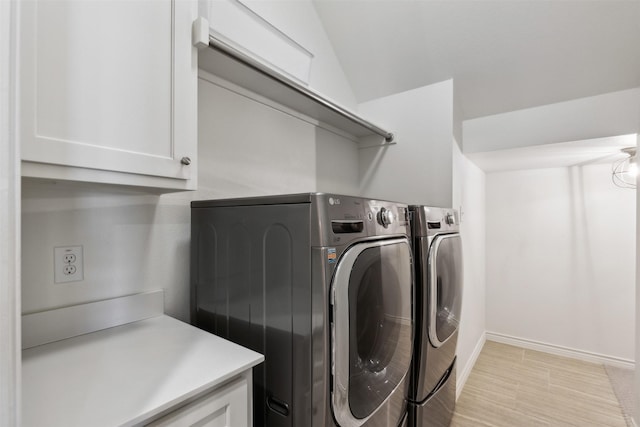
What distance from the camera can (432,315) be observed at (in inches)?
63.0

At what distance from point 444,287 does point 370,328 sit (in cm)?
91

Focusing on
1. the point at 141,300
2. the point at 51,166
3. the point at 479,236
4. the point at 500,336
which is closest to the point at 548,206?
the point at 479,236

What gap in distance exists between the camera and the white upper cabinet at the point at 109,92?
2.36 feet

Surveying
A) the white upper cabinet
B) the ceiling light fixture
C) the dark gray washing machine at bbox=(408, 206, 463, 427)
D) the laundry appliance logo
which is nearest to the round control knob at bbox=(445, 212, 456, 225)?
the dark gray washing machine at bbox=(408, 206, 463, 427)

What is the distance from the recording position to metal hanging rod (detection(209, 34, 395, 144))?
1.19m

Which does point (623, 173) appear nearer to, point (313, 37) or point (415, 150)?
point (415, 150)

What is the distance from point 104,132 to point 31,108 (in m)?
0.15

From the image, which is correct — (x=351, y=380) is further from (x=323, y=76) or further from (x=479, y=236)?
(x=479, y=236)

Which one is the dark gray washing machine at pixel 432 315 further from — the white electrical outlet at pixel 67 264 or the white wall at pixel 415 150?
the white electrical outlet at pixel 67 264

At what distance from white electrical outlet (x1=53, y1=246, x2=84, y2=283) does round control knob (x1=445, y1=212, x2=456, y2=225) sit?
1882mm

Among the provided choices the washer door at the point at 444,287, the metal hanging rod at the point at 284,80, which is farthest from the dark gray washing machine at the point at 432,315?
the metal hanging rod at the point at 284,80

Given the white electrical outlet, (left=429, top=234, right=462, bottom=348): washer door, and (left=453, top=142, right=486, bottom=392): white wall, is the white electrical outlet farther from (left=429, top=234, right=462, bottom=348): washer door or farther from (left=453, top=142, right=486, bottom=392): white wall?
(left=453, top=142, right=486, bottom=392): white wall

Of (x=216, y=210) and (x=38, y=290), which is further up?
(x=216, y=210)

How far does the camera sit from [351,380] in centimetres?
98
